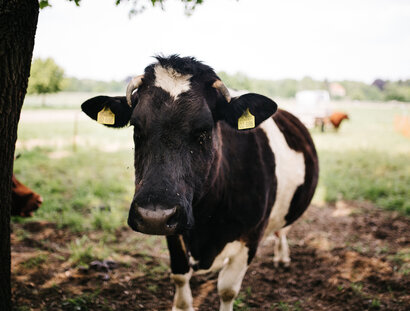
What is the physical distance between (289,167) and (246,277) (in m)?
1.40

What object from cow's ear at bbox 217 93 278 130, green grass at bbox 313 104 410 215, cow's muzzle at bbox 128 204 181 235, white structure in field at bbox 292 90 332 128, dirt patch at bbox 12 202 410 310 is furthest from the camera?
white structure in field at bbox 292 90 332 128

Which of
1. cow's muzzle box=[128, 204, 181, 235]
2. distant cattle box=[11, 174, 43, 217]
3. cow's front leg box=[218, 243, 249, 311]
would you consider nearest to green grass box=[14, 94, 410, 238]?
distant cattle box=[11, 174, 43, 217]

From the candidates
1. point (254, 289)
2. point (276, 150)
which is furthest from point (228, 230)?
point (254, 289)

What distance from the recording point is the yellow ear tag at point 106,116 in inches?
97.9

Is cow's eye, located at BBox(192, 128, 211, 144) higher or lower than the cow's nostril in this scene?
higher

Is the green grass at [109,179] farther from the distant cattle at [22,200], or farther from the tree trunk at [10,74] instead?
the tree trunk at [10,74]

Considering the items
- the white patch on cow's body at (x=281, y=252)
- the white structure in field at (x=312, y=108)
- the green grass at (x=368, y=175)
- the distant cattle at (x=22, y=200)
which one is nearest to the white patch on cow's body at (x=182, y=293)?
the white patch on cow's body at (x=281, y=252)

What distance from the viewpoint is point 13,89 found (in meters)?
1.97

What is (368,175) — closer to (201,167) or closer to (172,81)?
(201,167)

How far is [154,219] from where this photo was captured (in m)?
1.68

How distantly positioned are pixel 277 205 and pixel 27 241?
3234 mm

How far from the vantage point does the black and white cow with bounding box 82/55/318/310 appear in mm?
1864

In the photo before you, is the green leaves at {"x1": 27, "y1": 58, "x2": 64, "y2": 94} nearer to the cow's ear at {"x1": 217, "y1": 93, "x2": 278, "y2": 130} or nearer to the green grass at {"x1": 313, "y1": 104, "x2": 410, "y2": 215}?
the green grass at {"x1": 313, "y1": 104, "x2": 410, "y2": 215}

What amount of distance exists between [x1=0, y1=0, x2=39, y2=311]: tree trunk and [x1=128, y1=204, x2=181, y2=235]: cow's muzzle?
98 cm
